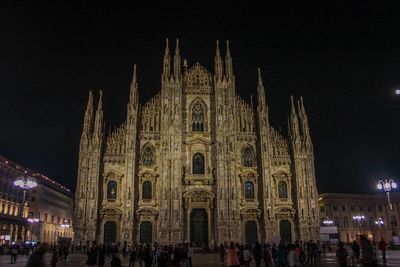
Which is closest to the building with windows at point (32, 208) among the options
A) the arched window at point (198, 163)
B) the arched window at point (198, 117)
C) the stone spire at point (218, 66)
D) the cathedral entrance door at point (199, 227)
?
the cathedral entrance door at point (199, 227)

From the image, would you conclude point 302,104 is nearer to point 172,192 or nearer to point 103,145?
point 172,192

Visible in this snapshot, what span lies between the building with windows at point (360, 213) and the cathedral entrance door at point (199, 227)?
37.2 metres

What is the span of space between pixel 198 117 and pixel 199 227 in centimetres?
1345

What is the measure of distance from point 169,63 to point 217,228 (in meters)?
21.2

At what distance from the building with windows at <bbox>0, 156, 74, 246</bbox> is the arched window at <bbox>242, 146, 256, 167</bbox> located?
2867 centimetres

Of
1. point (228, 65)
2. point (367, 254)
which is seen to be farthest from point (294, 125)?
point (367, 254)

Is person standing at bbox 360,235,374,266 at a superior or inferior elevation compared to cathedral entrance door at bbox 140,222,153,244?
inferior

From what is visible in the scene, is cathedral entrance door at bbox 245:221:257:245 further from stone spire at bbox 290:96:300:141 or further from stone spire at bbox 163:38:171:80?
stone spire at bbox 163:38:171:80

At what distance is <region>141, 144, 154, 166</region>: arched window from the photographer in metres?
46.4

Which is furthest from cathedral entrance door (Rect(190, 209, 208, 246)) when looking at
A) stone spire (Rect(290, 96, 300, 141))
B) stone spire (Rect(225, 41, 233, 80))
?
stone spire (Rect(225, 41, 233, 80))

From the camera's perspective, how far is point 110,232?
44406 mm

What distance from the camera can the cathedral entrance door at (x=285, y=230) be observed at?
4581cm

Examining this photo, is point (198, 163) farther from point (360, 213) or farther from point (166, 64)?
point (360, 213)

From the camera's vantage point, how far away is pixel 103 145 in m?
46.6
